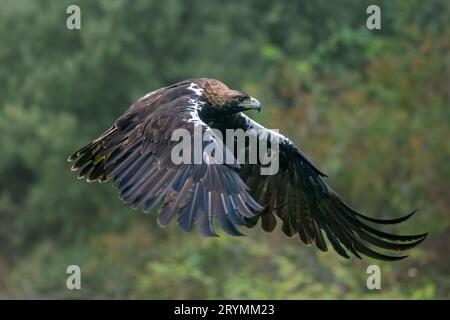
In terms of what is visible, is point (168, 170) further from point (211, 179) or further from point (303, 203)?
point (303, 203)

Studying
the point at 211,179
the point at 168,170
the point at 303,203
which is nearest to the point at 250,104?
the point at 303,203

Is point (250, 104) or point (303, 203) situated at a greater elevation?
point (250, 104)

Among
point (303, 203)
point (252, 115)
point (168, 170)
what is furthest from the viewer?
point (252, 115)

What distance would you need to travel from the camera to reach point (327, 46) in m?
22.5

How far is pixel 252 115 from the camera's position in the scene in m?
21.0

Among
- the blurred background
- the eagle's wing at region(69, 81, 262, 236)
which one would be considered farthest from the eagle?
the blurred background

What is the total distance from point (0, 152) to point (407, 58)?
9.10 meters

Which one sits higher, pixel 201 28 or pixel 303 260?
pixel 201 28

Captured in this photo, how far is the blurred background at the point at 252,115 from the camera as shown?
55.2 feet

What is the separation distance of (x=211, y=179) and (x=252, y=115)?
477 inches

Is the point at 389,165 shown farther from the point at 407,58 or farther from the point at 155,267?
the point at 155,267

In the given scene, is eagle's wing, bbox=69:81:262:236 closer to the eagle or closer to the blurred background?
the eagle

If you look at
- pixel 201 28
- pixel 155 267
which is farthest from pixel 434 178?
pixel 201 28

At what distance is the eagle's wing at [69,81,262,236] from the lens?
872cm
